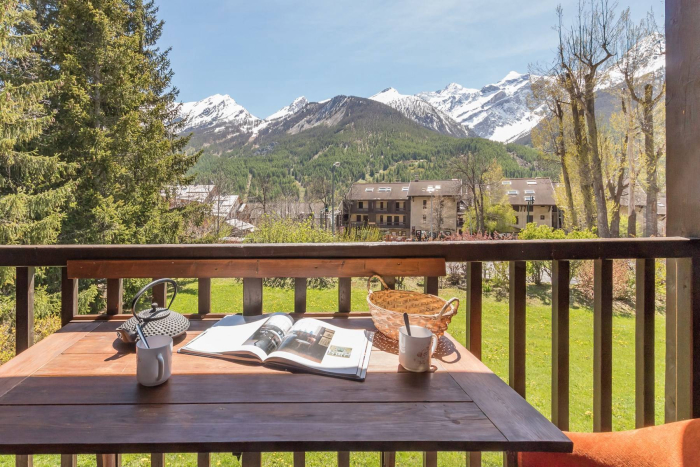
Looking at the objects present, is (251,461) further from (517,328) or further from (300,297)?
(517,328)

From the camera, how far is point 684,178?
110cm

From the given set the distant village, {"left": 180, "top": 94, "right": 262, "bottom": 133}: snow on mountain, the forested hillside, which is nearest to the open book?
the distant village

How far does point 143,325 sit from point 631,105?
7.93 m

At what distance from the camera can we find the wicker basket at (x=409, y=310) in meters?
0.85

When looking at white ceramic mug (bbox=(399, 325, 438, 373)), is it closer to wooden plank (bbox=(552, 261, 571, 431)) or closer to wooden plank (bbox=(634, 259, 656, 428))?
wooden plank (bbox=(552, 261, 571, 431))

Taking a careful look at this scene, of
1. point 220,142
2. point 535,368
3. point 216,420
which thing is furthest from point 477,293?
point 220,142

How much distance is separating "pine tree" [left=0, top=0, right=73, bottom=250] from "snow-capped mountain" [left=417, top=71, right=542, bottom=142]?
1438cm

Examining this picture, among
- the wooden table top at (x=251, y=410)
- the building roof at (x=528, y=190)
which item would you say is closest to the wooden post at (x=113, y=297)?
the wooden table top at (x=251, y=410)

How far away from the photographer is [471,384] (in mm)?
659

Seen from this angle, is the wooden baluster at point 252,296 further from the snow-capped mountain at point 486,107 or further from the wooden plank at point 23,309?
the snow-capped mountain at point 486,107

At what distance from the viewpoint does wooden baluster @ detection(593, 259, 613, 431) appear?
40.6 inches

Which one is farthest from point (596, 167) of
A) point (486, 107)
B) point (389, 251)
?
point (486, 107)

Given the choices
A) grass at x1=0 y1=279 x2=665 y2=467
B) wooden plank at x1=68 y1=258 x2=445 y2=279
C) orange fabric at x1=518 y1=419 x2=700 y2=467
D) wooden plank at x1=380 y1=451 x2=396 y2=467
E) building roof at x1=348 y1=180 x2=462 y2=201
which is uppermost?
building roof at x1=348 y1=180 x2=462 y2=201

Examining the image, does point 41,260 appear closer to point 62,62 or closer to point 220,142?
point 62,62
